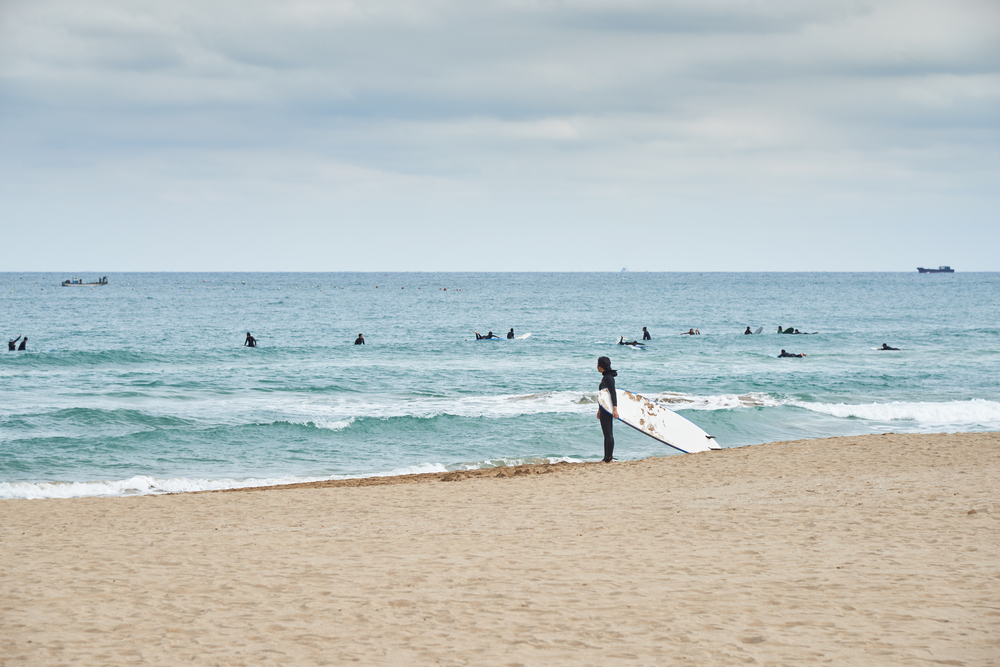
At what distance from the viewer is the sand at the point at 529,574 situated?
19.1 ft

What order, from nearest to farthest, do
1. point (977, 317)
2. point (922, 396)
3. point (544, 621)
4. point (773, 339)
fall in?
1. point (544, 621)
2. point (922, 396)
3. point (773, 339)
4. point (977, 317)

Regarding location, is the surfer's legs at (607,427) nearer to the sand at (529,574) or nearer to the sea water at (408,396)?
the sand at (529,574)

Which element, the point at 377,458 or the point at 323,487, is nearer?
the point at 323,487

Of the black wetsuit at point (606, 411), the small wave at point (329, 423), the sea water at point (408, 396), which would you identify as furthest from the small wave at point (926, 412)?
the small wave at point (329, 423)

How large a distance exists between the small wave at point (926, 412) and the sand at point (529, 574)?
918cm

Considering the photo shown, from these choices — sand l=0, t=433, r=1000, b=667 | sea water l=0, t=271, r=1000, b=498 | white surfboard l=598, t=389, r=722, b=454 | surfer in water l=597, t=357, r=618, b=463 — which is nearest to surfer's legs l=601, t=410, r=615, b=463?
surfer in water l=597, t=357, r=618, b=463

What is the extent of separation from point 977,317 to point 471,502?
2704 inches

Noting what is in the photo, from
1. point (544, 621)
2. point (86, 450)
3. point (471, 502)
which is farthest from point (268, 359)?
point (544, 621)

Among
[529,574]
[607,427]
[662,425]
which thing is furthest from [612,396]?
[529,574]

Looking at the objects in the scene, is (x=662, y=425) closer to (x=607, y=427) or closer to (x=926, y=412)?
(x=607, y=427)

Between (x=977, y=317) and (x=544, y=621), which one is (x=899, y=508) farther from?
(x=977, y=317)

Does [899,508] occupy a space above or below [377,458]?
above

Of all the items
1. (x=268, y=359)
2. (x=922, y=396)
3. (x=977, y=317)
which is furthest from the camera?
(x=977, y=317)

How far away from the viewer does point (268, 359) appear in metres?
37.2
